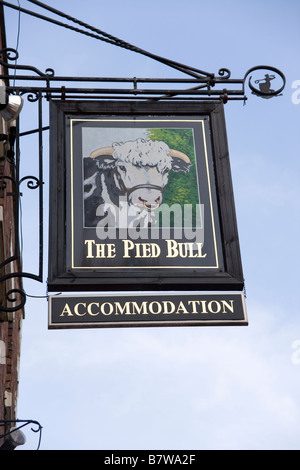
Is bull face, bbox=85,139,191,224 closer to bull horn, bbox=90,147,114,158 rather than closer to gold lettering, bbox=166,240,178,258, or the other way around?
bull horn, bbox=90,147,114,158

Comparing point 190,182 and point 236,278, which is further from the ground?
point 190,182

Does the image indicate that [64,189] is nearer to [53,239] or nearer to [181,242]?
[53,239]

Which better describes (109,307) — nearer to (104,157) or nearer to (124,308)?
(124,308)

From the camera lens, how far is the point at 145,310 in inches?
334

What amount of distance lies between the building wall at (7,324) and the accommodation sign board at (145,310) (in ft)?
15.9

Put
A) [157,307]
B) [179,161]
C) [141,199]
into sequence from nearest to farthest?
[157,307]
[141,199]
[179,161]

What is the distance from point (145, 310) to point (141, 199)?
1445 mm

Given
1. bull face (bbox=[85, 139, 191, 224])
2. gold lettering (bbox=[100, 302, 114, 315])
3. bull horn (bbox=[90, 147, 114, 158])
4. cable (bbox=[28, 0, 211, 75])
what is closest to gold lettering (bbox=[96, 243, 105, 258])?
bull face (bbox=[85, 139, 191, 224])

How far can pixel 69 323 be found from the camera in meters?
8.34

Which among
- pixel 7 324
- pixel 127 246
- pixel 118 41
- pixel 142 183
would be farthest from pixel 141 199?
pixel 7 324

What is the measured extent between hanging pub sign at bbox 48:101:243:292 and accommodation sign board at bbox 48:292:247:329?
0.54 feet

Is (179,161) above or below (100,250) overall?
above
